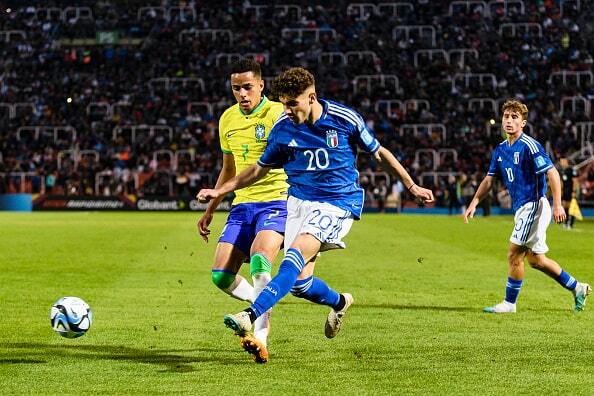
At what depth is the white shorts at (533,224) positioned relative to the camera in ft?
36.3

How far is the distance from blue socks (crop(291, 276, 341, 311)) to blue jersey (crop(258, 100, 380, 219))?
26.2 inches

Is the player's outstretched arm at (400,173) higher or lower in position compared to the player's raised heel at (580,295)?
higher

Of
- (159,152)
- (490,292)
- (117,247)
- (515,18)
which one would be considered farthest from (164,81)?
(490,292)

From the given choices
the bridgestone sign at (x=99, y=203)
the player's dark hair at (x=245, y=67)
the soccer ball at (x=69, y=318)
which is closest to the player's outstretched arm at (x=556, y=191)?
the player's dark hair at (x=245, y=67)

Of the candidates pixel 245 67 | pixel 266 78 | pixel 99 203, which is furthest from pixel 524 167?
pixel 266 78

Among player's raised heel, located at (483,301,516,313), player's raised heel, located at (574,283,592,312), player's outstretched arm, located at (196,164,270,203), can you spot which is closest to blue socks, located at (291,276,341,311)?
player's outstretched arm, located at (196,164,270,203)

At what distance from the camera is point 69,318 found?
8.11 meters

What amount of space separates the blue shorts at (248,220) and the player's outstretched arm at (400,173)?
1.13 m

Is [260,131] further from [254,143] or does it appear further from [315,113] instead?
[315,113]

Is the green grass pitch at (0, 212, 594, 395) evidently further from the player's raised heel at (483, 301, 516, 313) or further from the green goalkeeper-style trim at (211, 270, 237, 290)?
the green goalkeeper-style trim at (211, 270, 237, 290)

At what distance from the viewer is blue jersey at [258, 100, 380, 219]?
7688 mm

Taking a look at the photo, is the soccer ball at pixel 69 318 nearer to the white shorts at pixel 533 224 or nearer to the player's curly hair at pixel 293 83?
the player's curly hair at pixel 293 83

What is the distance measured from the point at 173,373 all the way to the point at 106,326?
2789 millimetres

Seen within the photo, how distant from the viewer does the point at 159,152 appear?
1980 inches
